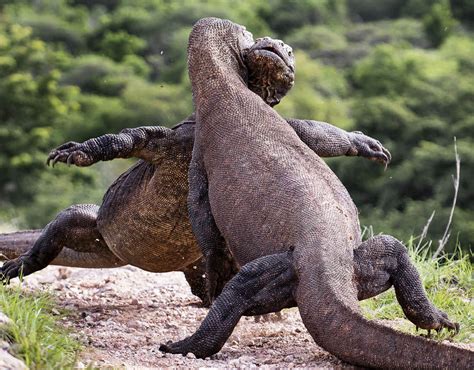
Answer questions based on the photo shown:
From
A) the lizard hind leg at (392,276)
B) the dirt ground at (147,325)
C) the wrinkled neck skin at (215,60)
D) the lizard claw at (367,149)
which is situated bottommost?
the dirt ground at (147,325)

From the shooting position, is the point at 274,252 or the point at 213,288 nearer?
the point at 274,252

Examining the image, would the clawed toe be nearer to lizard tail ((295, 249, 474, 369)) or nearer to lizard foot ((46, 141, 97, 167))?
lizard tail ((295, 249, 474, 369))

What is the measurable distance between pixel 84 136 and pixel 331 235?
4043 centimetres

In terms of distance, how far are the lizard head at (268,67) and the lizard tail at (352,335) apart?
2.17 meters

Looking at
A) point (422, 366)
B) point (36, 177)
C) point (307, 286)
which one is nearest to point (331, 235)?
point (307, 286)

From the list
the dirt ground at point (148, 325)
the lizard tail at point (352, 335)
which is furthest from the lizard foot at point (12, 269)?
the lizard tail at point (352, 335)

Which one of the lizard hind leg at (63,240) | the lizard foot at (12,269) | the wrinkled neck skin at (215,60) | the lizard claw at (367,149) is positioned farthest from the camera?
the lizard hind leg at (63,240)

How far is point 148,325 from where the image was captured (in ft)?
24.8

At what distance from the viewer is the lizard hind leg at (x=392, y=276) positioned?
5.87 meters

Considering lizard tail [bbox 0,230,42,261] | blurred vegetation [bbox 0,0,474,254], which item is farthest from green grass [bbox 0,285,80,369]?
blurred vegetation [bbox 0,0,474,254]

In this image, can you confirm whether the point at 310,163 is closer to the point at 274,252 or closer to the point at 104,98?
the point at 274,252

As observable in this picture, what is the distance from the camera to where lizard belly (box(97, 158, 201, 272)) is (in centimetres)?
780

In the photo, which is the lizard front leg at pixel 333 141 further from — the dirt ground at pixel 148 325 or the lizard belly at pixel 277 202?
the dirt ground at pixel 148 325

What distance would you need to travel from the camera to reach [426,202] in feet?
96.4
